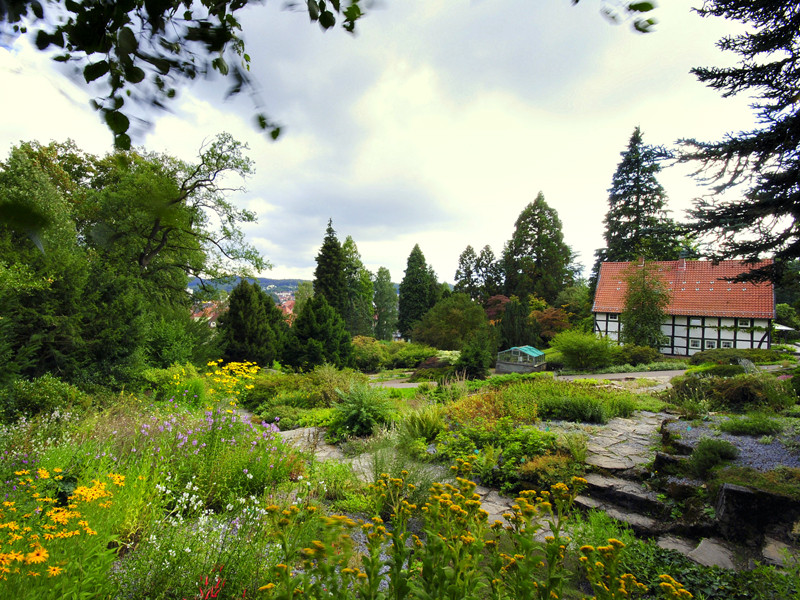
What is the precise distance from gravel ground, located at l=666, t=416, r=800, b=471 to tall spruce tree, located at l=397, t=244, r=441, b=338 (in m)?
27.5

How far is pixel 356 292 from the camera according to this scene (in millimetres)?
31750

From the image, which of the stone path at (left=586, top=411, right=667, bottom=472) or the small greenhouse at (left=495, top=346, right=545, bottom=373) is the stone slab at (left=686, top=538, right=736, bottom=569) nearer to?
the stone path at (left=586, top=411, right=667, bottom=472)

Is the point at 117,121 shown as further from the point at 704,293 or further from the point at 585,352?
the point at 704,293

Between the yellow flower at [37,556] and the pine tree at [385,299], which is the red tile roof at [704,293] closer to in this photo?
the pine tree at [385,299]

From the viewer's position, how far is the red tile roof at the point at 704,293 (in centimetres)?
1680

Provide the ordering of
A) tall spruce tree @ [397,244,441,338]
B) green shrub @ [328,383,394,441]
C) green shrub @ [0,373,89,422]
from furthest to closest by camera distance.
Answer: tall spruce tree @ [397,244,441,338] → green shrub @ [328,383,394,441] → green shrub @ [0,373,89,422]

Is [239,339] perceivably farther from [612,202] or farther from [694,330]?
[612,202]

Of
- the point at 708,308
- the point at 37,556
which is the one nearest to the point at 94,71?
the point at 37,556

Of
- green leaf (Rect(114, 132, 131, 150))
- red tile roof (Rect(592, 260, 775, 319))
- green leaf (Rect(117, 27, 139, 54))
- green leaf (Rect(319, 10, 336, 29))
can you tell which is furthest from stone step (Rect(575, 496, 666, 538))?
red tile roof (Rect(592, 260, 775, 319))

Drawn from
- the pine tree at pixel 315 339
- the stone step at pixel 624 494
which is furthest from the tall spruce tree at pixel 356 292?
the stone step at pixel 624 494

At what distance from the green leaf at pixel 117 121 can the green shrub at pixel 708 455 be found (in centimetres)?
476

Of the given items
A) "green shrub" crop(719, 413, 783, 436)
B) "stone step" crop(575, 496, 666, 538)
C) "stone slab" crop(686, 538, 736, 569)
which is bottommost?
"stone step" crop(575, 496, 666, 538)

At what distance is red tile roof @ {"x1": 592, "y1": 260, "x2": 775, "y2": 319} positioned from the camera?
1680 centimetres

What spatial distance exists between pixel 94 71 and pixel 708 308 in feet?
73.1
